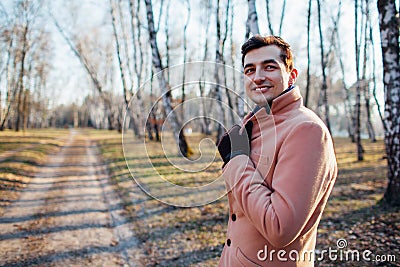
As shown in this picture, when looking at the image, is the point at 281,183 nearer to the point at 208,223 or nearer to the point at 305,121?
the point at 305,121

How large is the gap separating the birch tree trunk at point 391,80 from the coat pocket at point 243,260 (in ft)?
17.8

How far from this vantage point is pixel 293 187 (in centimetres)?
113

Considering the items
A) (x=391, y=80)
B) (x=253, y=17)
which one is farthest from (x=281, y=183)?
(x=253, y=17)

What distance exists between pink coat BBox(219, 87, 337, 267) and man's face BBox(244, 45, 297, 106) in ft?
0.17

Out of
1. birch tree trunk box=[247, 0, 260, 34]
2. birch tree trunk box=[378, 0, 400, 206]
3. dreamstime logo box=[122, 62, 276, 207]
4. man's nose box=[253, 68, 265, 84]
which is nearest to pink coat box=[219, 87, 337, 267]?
man's nose box=[253, 68, 265, 84]

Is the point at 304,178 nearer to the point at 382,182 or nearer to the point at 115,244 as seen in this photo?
the point at 115,244

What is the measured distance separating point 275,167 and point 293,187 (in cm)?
14

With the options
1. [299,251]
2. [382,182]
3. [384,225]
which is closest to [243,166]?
[299,251]

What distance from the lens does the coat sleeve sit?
3.72 ft

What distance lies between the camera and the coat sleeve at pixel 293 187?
113 cm

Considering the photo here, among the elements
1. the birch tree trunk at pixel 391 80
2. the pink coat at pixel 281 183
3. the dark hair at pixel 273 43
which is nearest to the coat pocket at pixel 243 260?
the pink coat at pixel 281 183

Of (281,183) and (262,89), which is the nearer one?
(281,183)

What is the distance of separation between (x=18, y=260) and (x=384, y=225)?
238 inches

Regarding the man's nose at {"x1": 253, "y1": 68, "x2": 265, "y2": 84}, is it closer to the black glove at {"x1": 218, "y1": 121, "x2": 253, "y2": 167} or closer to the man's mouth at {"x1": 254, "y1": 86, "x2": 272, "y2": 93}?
the man's mouth at {"x1": 254, "y1": 86, "x2": 272, "y2": 93}
